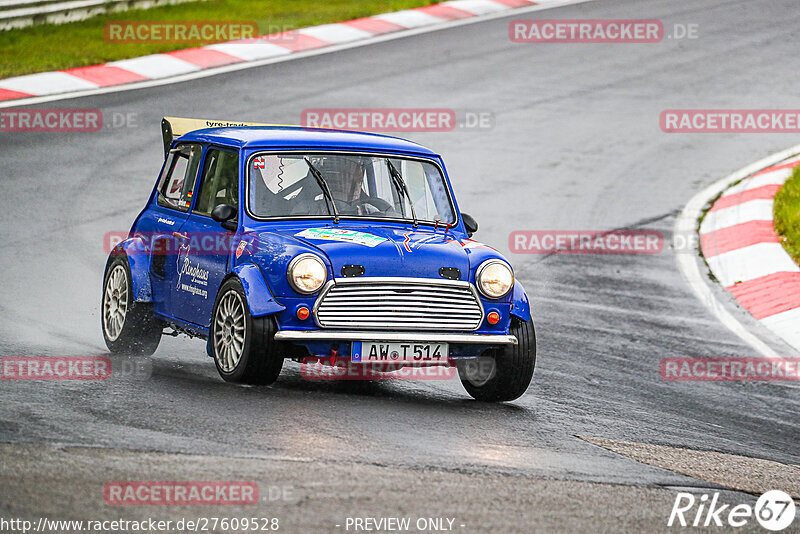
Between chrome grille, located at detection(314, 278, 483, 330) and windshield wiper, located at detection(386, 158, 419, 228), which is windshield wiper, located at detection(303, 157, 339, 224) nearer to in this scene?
windshield wiper, located at detection(386, 158, 419, 228)

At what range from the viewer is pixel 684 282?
1227 centimetres

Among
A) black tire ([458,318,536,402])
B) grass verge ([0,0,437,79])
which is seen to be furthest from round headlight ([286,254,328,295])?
grass verge ([0,0,437,79])

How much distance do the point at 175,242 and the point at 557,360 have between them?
3.10 m

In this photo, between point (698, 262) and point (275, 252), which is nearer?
point (275, 252)

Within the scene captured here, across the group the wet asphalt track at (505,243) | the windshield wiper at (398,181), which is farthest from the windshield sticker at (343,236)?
the wet asphalt track at (505,243)

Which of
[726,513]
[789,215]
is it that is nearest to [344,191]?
[726,513]

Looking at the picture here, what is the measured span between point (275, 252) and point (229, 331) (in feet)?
1.86

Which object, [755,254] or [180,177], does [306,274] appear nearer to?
[180,177]

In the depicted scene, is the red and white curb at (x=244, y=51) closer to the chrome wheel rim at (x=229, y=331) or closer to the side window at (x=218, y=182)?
the side window at (x=218, y=182)

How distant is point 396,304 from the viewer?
23.9ft

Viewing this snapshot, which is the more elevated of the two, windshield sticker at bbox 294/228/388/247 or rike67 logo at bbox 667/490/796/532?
windshield sticker at bbox 294/228/388/247

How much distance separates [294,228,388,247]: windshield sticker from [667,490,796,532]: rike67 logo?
2.50 m

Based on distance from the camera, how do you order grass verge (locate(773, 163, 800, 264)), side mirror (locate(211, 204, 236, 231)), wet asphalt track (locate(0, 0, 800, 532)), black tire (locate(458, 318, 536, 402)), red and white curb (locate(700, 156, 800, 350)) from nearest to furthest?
wet asphalt track (locate(0, 0, 800, 532)), black tire (locate(458, 318, 536, 402)), side mirror (locate(211, 204, 236, 231)), red and white curb (locate(700, 156, 800, 350)), grass verge (locate(773, 163, 800, 264))

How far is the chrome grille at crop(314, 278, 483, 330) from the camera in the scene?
718 centimetres
